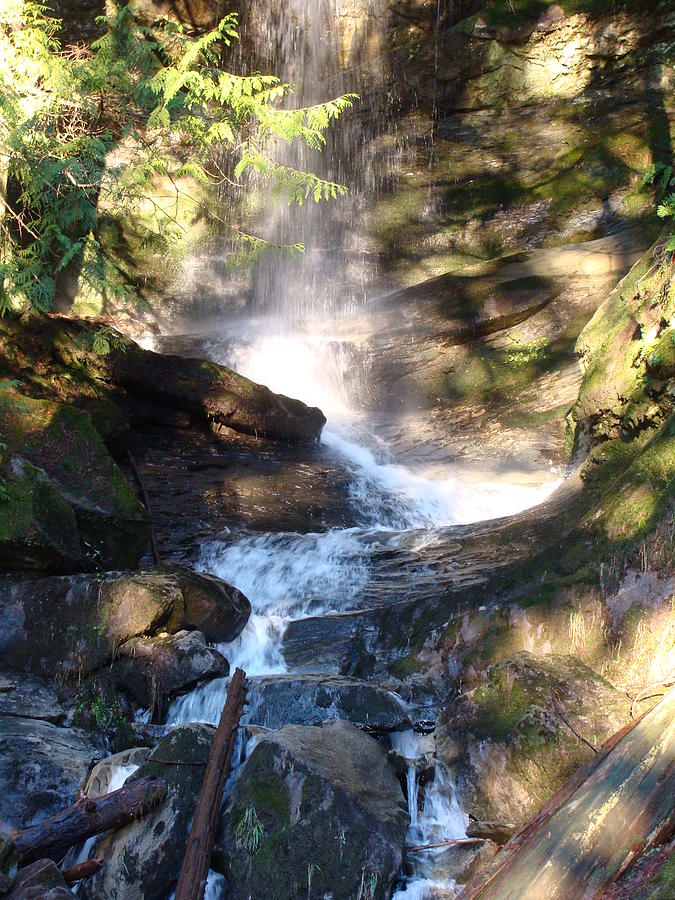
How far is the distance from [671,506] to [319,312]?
1328 centimetres

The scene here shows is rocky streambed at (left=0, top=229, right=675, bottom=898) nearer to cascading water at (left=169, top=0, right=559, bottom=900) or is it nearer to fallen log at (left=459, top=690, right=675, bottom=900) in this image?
cascading water at (left=169, top=0, right=559, bottom=900)

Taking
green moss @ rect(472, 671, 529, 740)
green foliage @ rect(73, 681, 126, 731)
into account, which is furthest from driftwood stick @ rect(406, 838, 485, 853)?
green foliage @ rect(73, 681, 126, 731)

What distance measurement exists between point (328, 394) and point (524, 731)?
10731 mm

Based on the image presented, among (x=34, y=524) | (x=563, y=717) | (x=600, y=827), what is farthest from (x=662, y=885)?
(x=34, y=524)

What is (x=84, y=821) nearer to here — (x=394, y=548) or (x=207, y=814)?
(x=207, y=814)

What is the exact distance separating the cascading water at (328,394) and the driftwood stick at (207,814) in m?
0.18

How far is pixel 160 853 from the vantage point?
3693mm

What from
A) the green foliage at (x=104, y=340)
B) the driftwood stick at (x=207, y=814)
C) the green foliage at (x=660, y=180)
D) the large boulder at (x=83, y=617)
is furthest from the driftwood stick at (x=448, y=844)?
the green foliage at (x=660, y=180)

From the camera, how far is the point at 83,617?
558 centimetres

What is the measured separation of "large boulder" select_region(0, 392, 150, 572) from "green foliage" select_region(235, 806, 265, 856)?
2994 millimetres

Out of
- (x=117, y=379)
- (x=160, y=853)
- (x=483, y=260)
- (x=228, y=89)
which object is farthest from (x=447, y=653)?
(x=483, y=260)

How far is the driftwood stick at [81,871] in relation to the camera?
145 inches

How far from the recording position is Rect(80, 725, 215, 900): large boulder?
11.9ft

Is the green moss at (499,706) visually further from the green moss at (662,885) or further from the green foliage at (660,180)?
the green foliage at (660,180)
